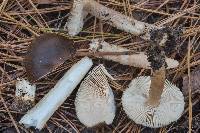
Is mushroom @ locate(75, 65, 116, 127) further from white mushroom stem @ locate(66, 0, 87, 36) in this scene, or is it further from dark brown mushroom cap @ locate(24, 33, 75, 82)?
white mushroom stem @ locate(66, 0, 87, 36)

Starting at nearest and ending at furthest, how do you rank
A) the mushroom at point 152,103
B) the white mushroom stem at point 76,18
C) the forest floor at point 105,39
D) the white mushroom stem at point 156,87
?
the white mushroom stem at point 156,87 < the mushroom at point 152,103 < the forest floor at point 105,39 < the white mushroom stem at point 76,18

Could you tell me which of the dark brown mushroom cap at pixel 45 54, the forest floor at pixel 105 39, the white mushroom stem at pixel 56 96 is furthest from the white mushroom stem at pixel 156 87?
the dark brown mushroom cap at pixel 45 54

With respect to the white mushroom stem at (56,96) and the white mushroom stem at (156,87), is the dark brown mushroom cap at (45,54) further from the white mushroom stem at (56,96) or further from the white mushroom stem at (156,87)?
the white mushroom stem at (156,87)

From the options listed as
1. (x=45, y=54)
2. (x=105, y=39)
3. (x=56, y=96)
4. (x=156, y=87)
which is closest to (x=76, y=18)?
(x=105, y=39)

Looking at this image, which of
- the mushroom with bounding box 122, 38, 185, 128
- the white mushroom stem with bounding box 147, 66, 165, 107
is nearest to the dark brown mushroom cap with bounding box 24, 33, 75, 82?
the mushroom with bounding box 122, 38, 185, 128

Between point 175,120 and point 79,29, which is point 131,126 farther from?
point 79,29
